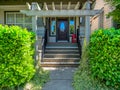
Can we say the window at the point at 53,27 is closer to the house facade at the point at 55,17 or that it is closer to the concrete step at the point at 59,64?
the house facade at the point at 55,17

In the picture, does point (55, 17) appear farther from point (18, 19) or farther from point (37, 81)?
point (37, 81)

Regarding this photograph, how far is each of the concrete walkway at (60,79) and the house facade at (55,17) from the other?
1225mm

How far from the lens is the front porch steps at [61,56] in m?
11.9

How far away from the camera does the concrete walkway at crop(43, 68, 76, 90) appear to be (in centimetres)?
844

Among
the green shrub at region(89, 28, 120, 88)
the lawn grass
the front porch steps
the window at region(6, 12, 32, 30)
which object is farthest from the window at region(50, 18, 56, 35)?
the green shrub at region(89, 28, 120, 88)

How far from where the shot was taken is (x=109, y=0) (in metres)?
9.11

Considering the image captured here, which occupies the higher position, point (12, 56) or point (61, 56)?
point (12, 56)

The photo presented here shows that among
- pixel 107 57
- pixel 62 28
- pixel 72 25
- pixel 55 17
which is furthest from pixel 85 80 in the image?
pixel 62 28

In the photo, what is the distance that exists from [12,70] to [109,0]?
479cm

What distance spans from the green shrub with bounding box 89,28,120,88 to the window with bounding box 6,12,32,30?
29.9ft

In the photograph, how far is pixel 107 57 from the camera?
7.59 m

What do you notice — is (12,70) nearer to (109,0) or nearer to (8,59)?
(8,59)

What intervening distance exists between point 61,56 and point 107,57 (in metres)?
5.47

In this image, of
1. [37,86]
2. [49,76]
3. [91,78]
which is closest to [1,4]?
[49,76]
